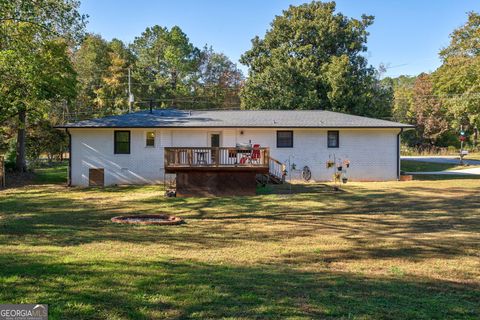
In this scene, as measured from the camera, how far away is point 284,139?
2189 centimetres

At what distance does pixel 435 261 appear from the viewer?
7129 mm

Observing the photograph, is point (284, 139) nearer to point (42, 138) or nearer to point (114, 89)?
point (42, 138)

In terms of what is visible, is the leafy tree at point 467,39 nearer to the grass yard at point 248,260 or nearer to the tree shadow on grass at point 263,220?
the tree shadow on grass at point 263,220

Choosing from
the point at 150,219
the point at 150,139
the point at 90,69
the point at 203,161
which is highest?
the point at 90,69

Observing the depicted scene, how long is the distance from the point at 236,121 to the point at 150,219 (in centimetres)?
1143

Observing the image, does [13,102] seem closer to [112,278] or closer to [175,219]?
[175,219]

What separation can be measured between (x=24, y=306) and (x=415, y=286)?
4.78m

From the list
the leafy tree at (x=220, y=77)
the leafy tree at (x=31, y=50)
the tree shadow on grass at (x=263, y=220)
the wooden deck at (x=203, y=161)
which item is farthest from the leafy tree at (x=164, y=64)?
the wooden deck at (x=203, y=161)

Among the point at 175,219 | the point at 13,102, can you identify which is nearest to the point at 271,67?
the point at 13,102

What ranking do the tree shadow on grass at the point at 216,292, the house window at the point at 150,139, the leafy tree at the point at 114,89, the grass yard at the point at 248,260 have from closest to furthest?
the tree shadow on grass at the point at 216,292, the grass yard at the point at 248,260, the house window at the point at 150,139, the leafy tree at the point at 114,89

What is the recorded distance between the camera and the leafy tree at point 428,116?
48844 mm

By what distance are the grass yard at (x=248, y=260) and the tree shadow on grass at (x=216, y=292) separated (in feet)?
0.05

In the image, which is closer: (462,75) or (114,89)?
(462,75)

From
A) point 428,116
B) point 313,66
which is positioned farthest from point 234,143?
point 428,116
